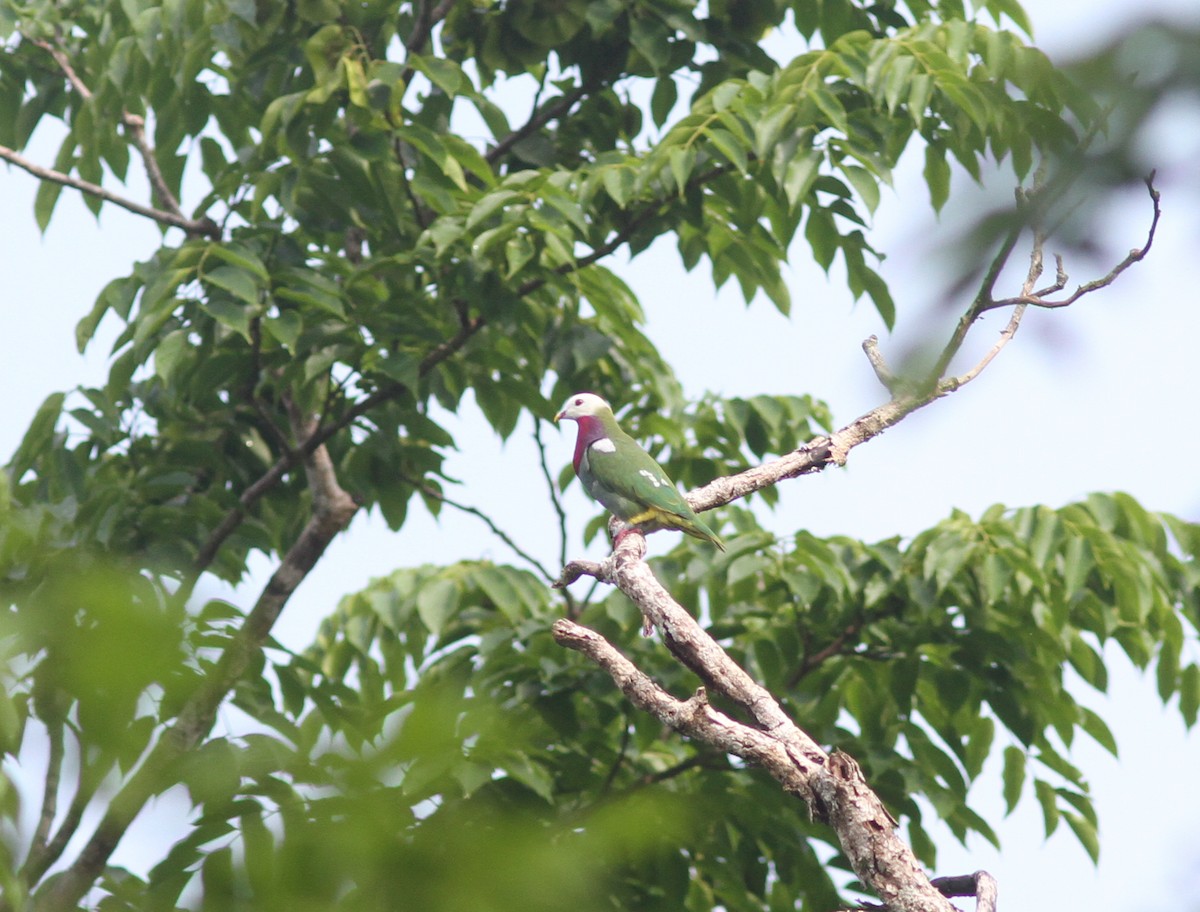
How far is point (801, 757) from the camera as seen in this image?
239 cm

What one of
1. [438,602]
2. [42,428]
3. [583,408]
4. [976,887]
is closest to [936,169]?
[583,408]

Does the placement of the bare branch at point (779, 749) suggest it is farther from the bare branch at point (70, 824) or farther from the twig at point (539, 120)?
the twig at point (539, 120)

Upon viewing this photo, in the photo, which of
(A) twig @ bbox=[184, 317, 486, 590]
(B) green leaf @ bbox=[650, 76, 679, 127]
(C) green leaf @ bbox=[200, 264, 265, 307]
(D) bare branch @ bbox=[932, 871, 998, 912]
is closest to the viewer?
(D) bare branch @ bbox=[932, 871, 998, 912]

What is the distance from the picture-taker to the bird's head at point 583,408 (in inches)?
202

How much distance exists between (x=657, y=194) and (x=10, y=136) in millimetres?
2949

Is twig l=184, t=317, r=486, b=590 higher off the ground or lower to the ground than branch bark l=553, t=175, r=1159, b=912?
higher

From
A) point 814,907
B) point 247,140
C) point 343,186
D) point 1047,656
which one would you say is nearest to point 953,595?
point 1047,656

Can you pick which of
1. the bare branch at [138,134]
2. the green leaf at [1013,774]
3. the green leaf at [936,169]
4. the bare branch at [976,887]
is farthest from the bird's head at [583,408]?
the bare branch at [976,887]

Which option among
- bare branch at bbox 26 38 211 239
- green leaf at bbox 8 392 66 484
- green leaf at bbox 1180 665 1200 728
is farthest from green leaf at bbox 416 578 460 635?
green leaf at bbox 1180 665 1200 728

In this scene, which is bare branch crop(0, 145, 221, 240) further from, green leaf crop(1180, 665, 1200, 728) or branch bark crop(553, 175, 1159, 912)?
green leaf crop(1180, 665, 1200, 728)

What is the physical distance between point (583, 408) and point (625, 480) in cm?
73

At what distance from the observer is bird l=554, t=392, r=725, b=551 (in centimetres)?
435

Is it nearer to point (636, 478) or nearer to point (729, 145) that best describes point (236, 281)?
point (636, 478)

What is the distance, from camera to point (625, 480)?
451cm
